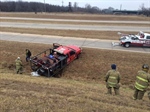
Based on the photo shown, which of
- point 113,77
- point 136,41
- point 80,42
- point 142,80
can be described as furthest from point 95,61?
point 142,80

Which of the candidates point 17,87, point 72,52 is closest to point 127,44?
point 72,52

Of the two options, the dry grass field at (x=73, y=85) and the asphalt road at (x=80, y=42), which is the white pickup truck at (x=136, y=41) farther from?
the dry grass field at (x=73, y=85)

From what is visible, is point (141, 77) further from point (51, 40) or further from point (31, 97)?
point (51, 40)

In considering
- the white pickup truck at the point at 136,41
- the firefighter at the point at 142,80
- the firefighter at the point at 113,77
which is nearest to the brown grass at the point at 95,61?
the white pickup truck at the point at 136,41

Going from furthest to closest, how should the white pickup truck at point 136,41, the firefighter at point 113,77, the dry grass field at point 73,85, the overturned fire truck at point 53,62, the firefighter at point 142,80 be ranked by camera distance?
the white pickup truck at point 136,41
the overturned fire truck at point 53,62
the firefighter at point 113,77
the firefighter at point 142,80
the dry grass field at point 73,85

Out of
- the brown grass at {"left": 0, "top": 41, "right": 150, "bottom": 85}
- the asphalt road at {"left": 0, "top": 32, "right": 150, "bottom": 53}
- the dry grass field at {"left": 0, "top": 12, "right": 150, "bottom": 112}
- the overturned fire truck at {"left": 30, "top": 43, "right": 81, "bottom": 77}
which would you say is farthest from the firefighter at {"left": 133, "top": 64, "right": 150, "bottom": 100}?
the asphalt road at {"left": 0, "top": 32, "right": 150, "bottom": 53}

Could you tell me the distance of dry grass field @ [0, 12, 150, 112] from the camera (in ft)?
20.8

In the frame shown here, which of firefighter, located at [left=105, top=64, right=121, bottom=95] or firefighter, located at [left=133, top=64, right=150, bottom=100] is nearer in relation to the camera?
firefighter, located at [left=133, top=64, right=150, bottom=100]

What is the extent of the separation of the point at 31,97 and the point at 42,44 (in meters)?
16.8

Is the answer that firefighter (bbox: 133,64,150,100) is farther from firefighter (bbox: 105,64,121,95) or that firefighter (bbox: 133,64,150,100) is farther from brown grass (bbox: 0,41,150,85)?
brown grass (bbox: 0,41,150,85)

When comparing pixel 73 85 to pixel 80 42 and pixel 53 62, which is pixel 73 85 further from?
pixel 80 42

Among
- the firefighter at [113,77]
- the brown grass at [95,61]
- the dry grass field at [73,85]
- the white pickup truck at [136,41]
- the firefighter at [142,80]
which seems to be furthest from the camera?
the white pickup truck at [136,41]

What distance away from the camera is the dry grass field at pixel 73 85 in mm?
6344

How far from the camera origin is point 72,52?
711 inches
